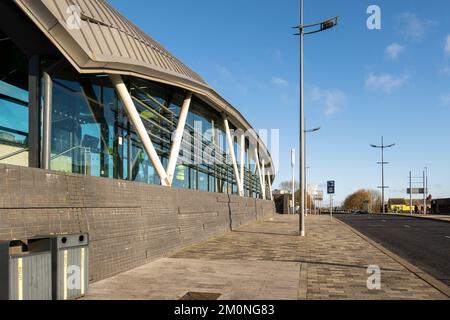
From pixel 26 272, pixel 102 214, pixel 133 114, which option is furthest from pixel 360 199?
pixel 26 272

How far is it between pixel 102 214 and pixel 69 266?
2.64m

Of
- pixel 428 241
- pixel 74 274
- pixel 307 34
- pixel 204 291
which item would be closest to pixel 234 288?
pixel 204 291

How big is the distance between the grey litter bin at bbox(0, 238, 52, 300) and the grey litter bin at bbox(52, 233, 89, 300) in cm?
9

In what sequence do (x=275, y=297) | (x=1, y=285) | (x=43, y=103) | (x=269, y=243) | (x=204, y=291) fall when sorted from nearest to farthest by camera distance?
(x=1, y=285) < (x=275, y=297) < (x=204, y=291) < (x=43, y=103) < (x=269, y=243)

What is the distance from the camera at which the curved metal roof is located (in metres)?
9.71

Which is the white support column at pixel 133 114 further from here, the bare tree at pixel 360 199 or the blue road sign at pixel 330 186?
the bare tree at pixel 360 199

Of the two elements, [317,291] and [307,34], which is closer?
[317,291]

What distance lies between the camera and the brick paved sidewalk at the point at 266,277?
7578 millimetres

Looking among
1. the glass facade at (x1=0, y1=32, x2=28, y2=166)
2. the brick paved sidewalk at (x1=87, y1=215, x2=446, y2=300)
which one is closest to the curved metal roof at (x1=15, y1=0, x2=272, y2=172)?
the glass facade at (x1=0, y1=32, x2=28, y2=166)

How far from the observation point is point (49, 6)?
9609 mm

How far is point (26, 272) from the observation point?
565cm

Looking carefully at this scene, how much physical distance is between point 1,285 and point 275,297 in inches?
162

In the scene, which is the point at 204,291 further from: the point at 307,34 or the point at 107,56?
the point at 307,34

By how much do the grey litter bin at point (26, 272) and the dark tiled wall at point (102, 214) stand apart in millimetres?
639
